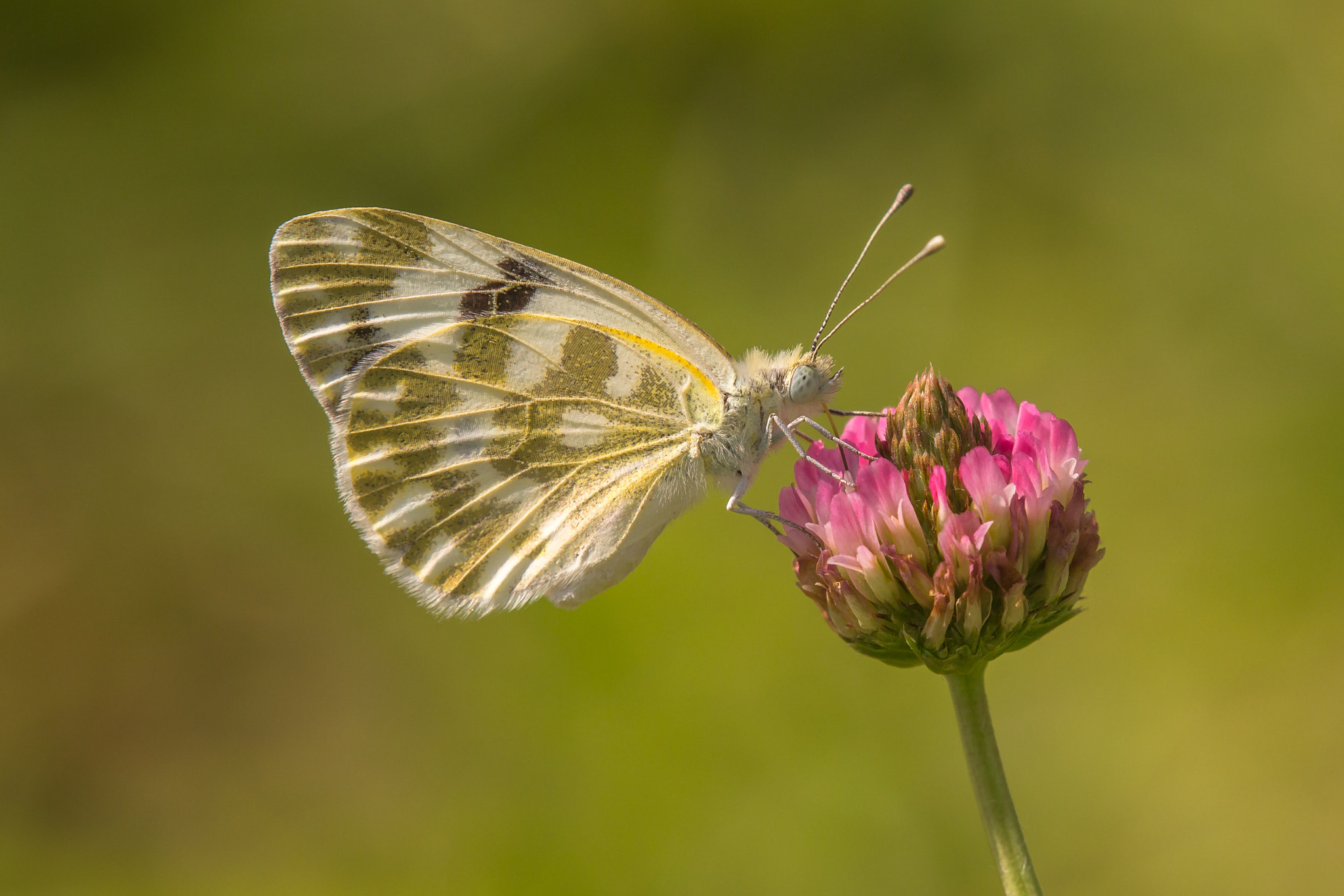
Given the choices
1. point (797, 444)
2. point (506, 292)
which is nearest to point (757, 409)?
point (797, 444)

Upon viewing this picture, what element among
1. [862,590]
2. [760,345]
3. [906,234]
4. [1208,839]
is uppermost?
[906,234]

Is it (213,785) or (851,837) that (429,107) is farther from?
(851,837)

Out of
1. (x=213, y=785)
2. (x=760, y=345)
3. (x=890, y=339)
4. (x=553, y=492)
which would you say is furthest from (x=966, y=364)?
(x=213, y=785)

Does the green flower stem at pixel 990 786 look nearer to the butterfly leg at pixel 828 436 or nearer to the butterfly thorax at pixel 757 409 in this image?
the butterfly leg at pixel 828 436

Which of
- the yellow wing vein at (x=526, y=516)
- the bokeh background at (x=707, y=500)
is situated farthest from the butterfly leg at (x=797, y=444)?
the bokeh background at (x=707, y=500)

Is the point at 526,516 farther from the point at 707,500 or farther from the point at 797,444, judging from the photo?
the point at 707,500

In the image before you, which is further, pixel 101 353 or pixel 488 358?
pixel 101 353
